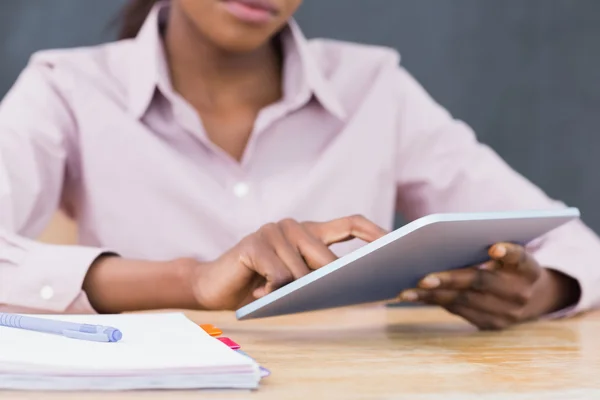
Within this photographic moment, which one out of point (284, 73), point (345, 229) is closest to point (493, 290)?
point (345, 229)

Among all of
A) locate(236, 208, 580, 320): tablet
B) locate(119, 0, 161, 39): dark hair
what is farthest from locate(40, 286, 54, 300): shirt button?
locate(119, 0, 161, 39): dark hair

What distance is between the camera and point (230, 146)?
119 cm

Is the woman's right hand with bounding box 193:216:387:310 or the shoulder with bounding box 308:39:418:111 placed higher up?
the shoulder with bounding box 308:39:418:111

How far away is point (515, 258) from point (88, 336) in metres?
0.44

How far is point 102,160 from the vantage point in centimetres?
116

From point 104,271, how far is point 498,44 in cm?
118

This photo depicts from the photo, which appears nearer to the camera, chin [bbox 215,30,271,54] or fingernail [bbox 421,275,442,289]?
fingernail [bbox 421,275,442,289]

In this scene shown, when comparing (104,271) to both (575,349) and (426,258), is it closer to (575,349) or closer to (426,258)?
(426,258)

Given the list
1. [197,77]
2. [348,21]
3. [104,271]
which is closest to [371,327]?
[104,271]

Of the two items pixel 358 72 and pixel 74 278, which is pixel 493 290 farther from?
pixel 358 72

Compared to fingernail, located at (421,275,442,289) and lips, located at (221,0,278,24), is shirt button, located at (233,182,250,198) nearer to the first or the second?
lips, located at (221,0,278,24)

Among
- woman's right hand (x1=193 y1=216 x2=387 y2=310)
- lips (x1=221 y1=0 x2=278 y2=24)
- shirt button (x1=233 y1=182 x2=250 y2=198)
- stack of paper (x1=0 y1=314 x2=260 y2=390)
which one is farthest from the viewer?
shirt button (x1=233 y1=182 x2=250 y2=198)

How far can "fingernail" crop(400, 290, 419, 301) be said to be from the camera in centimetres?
73

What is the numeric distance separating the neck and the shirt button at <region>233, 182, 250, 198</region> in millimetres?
156
